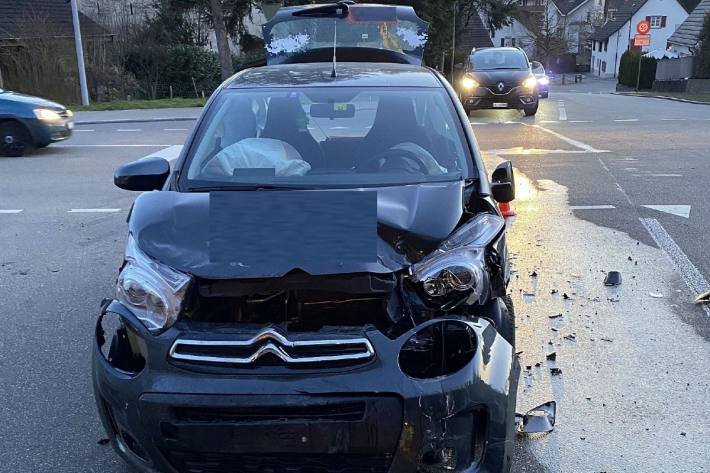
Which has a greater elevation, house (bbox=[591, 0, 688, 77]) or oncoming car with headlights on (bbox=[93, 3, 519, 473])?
house (bbox=[591, 0, 688, 77])

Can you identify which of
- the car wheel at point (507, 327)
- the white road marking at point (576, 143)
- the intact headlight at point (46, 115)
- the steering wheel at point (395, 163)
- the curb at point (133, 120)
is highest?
the steering wheel at point (395, 163)

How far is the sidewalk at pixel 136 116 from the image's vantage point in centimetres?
1864

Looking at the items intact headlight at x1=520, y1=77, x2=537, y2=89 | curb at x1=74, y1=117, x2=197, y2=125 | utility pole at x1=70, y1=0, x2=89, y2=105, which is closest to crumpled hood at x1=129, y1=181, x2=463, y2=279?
intact headlight at x1=520, y1=77, x2=537, y2=89

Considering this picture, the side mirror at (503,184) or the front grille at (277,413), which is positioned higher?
the side mirror at (503,184)

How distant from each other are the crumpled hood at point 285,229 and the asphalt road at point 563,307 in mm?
1120

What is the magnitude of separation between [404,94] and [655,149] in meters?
8.75

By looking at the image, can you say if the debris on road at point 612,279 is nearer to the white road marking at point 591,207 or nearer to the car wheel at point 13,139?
the white road marking at point 591,207

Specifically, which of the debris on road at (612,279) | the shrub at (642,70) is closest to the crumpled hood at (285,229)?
the debris on road at (612,279)

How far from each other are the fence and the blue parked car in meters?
38.0

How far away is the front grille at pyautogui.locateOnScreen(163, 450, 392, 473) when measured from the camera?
2.28 m

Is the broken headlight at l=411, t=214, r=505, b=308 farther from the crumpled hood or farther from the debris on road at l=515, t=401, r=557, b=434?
the debris on road at l=515, t=401, r=557, b=434

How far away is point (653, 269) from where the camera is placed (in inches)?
214

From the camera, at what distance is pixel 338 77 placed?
4.07 m

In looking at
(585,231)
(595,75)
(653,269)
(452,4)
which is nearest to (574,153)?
(585,231)
